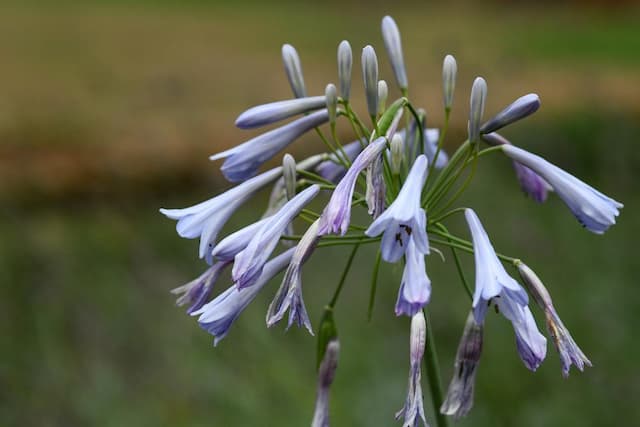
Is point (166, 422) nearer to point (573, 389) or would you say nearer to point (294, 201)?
point (573, 389)

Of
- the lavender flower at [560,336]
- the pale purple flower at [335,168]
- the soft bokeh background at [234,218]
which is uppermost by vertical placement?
the pale purple flower at [335,168]

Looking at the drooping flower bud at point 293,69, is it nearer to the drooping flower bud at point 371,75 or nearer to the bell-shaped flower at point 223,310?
the drooping flower bud at point 371,75

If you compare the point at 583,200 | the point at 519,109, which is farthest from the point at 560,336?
the point at 519,109

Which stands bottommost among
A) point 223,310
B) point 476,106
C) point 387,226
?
point 223,310

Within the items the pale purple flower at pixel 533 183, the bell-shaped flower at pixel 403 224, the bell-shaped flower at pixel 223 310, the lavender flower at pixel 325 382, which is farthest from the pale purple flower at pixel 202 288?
the pale purple flower at pixel 533 183

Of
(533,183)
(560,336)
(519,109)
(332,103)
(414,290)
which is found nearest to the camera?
(414,290)

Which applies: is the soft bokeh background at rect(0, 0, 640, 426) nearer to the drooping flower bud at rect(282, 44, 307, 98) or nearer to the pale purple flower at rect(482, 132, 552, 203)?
the pale purple flower at rect(482, 132, 552, 203)

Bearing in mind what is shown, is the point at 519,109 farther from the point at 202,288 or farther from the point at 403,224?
the point at 202,288
